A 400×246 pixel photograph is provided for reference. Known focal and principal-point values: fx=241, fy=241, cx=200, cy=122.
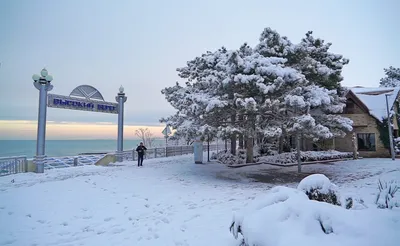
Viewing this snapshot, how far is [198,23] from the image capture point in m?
10.4

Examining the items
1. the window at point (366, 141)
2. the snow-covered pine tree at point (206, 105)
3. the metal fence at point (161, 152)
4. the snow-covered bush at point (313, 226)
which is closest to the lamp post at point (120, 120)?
the metal fence at point (161, 152)

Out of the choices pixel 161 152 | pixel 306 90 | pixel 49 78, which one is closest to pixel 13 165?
pixel 49 78

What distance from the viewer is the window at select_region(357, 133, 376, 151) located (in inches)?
805

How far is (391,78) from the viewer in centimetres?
3347

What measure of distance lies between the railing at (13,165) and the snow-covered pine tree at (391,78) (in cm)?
4056

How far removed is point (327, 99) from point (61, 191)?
11742mm

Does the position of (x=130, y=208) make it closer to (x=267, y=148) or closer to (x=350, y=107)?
(x=267, y=148)

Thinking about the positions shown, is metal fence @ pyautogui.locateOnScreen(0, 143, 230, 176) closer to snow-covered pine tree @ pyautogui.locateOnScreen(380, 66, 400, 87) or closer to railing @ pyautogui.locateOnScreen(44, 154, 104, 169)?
railing @ pyautogui.locateOnScreen(44, 154, 104, 169)

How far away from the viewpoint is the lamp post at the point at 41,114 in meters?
12.6

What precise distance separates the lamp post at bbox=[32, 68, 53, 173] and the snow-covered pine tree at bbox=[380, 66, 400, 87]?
3911 cm

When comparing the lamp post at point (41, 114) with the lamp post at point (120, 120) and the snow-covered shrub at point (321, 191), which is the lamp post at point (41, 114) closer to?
the lamp post at point (120, 120)

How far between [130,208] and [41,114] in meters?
9.58

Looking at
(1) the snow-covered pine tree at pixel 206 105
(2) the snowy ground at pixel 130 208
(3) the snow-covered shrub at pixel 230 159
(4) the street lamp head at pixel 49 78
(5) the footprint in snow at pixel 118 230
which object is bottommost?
(5) the footprint in snow at pixel 118 230

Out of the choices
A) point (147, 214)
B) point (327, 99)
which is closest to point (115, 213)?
point (147, 214)
